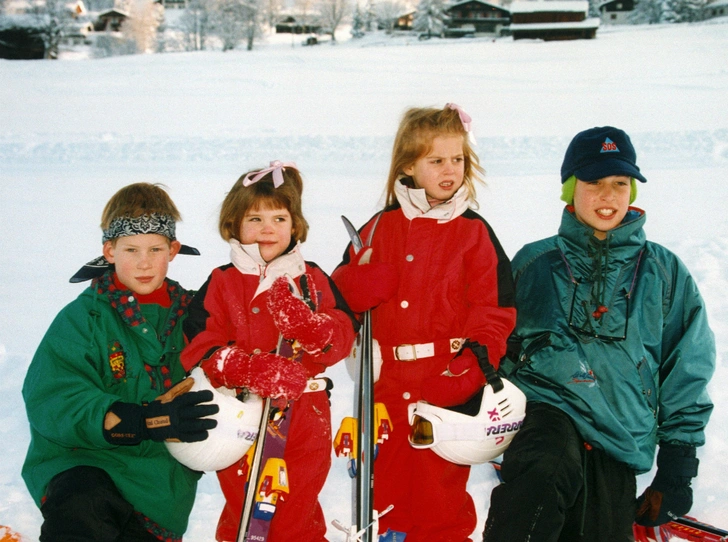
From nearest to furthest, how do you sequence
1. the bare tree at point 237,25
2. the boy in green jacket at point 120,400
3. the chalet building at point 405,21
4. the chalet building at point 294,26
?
the boy in green jacket at point 120,400 < the chalet building at point 405,21 < the chalet building at point 294,26 < the bare tree at point 237,25

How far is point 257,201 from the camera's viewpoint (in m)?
2.85

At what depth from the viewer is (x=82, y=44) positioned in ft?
94.6

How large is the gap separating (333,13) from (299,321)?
28864 mm

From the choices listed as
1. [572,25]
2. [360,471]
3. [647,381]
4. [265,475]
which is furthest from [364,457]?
[572,25]

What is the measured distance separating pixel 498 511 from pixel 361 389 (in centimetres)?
68

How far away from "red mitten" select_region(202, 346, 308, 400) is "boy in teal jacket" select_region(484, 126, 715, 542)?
0.87m

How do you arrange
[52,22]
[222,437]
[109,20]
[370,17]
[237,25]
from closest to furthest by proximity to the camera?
1. [222,437]
2. [52,22]
3. [370,17]
4. [109,20]
5. [237,25]

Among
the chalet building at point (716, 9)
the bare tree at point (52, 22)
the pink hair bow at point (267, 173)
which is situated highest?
the chalet building at point (716, 9)

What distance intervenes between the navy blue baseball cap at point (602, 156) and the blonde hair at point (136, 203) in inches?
72.7

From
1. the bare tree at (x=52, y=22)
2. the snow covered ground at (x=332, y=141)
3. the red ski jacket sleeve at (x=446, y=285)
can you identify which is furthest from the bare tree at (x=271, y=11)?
the red ski jacket sleeve at (x=446, y=285)

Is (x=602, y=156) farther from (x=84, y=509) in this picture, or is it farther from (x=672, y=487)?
(x=84, y=509)

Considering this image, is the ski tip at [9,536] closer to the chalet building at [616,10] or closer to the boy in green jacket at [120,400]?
the boy in green jacket at [120,400]

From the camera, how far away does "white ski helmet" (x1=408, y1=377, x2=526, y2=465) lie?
2.56 meters

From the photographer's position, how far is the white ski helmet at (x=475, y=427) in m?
2.56
